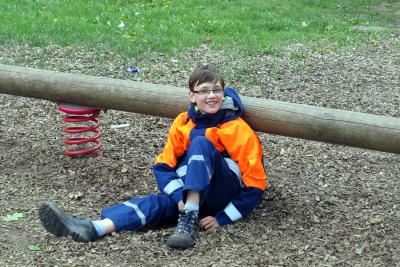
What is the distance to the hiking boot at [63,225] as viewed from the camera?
4328 mm

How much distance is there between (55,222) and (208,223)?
0.87 meters

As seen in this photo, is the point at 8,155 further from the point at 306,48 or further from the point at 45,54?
the point at 306,48

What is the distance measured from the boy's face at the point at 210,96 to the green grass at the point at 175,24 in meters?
3.80

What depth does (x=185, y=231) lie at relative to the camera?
14.2ft

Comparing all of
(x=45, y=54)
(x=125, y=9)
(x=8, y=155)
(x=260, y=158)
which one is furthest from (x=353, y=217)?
(x=125, y=9)

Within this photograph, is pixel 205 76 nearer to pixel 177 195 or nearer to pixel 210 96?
pixel 210 96

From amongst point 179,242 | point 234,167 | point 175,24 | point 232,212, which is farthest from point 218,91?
point 175,24

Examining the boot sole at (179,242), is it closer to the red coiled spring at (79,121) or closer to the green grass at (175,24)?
the red coiled spring at (79,121)

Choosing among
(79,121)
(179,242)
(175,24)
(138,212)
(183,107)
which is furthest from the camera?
(175,24)

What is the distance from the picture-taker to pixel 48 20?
9.66m

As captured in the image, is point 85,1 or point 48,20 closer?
point 48,20

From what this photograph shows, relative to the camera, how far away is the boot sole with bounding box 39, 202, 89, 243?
4.33 m

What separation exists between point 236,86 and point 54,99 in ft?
7.47

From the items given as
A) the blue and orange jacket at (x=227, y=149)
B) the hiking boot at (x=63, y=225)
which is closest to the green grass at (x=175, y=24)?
the blue and orange jacket at (x=227, y=149)
